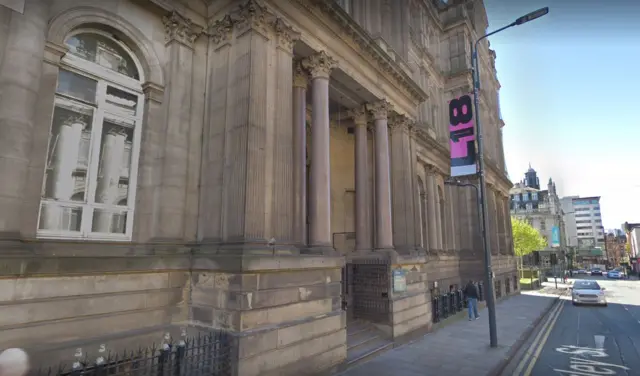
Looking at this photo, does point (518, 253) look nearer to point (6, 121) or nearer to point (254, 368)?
point (254, 368)

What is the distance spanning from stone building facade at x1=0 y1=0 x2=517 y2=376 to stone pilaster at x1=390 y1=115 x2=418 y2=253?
274 centimetres

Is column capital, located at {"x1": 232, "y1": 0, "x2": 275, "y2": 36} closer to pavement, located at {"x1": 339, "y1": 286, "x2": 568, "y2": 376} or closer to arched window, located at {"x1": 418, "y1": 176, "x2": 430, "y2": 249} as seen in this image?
pavement, located at {"x1": 339, "y1": 286, "x2": 568, "y2": 376}

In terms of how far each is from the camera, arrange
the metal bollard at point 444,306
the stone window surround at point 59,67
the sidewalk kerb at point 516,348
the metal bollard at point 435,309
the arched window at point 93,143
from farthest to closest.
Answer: the metal bollard at point 444,306 < the metal bollard at point 435,309 < the sidewalk kerb at point 516,348 < the arched window at point 93,143 < the stone window surround at point 59,67

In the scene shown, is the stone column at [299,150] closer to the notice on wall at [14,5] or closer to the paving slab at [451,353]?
the paving slab at [451,353]

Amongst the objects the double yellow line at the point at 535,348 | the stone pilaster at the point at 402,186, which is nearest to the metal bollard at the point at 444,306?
the stone pilaster at the point at 402,186

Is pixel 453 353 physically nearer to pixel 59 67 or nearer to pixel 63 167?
pixel 63 167

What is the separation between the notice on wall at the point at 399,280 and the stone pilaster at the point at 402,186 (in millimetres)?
2014

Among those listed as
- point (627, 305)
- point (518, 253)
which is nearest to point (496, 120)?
point (627, 305)

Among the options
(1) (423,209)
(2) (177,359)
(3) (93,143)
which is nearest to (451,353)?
(2) (177,359)

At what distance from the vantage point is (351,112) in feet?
48.4

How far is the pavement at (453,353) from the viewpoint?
898 cm

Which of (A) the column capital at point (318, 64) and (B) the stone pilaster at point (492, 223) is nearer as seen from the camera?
(A) the column capital at point (318, 64)

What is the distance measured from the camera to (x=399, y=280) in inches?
497

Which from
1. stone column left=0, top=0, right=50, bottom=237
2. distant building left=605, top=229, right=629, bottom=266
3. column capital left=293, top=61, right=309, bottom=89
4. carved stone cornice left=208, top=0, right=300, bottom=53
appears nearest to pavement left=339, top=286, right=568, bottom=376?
stone column left=0, top=0, right=50, bottom=237
